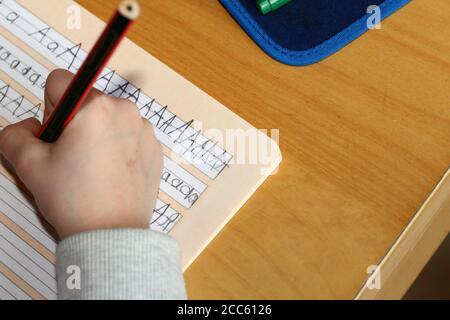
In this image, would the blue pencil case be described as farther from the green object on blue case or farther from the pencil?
the pencil

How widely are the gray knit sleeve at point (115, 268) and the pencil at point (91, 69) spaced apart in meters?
0.09

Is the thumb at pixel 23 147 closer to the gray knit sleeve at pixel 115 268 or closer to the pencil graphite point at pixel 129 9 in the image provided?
the gray knit sleeve at pixel 115 268

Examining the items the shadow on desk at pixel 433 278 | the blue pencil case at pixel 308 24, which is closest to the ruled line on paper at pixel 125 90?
the blue pencil case at pixel 308 24

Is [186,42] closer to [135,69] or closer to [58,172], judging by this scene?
[135,69]

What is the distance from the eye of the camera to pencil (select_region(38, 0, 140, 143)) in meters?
0.38

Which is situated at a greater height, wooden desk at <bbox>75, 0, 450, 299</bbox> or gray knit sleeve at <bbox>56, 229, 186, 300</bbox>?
wooden desk at <bbox>75, 0, 450, 299</bbox>

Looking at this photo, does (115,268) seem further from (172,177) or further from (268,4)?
(268,4)

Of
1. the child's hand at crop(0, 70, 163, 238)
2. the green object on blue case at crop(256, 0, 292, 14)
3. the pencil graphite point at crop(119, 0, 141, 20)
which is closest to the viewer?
the pencil graphite point at crop(119, 0, 141, 20)

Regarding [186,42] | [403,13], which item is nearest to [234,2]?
[186,42]

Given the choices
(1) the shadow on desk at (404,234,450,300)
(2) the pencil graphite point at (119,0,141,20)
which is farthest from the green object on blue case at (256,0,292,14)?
(1) the shadow on desk at (404,234,450,300)

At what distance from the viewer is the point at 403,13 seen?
60 cm

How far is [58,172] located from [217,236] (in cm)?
14

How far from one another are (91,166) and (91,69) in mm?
97

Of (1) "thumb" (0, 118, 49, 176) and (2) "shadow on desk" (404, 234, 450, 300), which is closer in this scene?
(1) "thumb" (0, 118, 49, 176)
